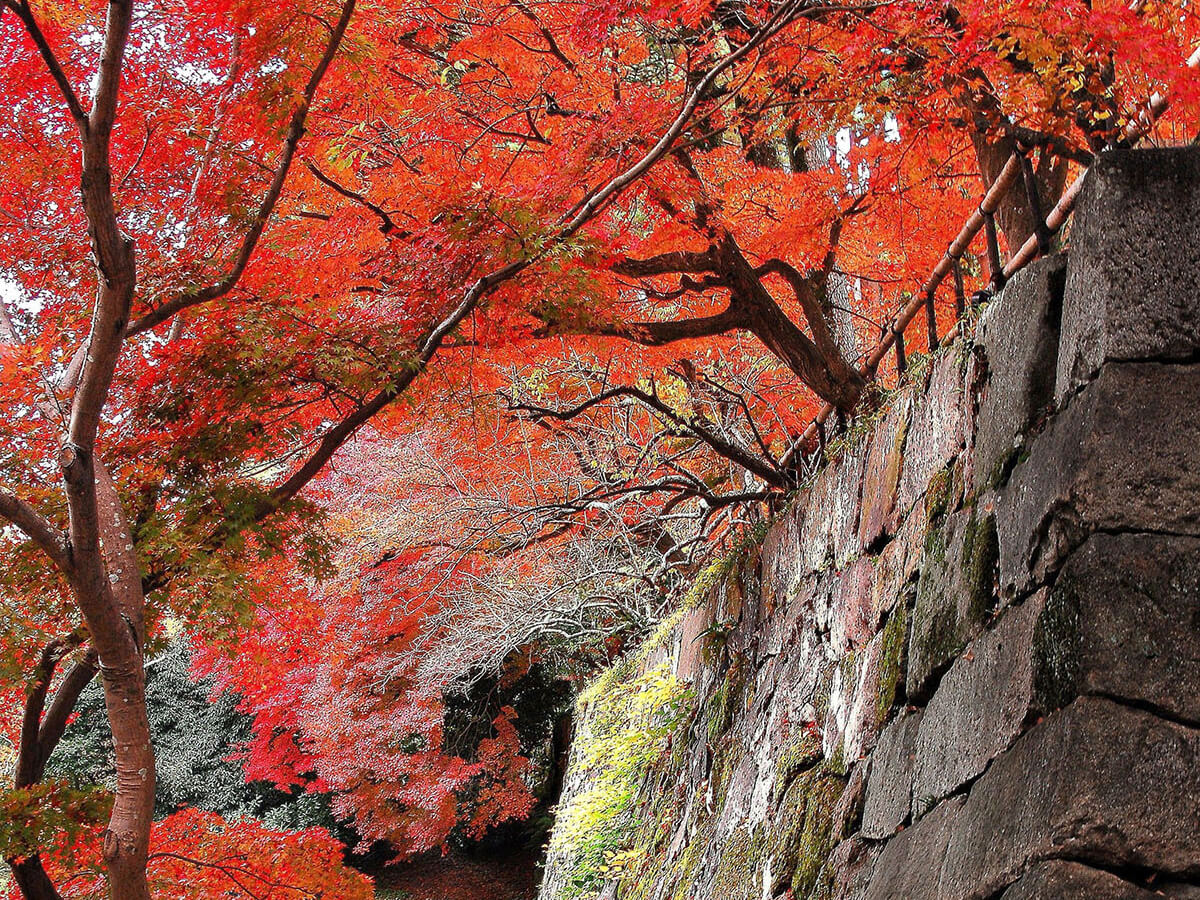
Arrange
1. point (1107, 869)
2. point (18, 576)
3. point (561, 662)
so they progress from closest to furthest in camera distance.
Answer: point (1107, 869)
point (18, 576)
point (561, 662)

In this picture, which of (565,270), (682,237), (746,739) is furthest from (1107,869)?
(682,237)

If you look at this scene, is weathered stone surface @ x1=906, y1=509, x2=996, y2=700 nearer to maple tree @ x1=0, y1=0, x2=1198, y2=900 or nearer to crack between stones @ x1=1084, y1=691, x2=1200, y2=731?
crack between stones @ x1=1084, y1=691, x2=1200, y2=731

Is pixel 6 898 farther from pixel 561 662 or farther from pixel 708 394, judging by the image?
pixel 561 662

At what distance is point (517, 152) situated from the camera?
741 cm

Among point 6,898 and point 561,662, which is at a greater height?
point 561,662

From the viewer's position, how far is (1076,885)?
188 cm

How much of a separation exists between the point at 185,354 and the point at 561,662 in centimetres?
1354

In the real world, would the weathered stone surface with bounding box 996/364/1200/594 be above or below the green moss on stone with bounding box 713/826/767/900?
above

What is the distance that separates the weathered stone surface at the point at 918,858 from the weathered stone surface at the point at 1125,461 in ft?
2.50

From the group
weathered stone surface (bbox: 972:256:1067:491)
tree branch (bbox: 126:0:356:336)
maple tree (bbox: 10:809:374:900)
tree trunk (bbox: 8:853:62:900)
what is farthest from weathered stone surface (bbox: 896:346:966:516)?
maple tree (bbox: 10:809:374:900)

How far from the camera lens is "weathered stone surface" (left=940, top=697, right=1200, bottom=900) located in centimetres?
189

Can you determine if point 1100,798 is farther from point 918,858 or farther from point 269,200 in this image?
point 269,200

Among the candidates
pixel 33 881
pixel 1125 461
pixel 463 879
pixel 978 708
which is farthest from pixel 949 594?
pixel 463 879

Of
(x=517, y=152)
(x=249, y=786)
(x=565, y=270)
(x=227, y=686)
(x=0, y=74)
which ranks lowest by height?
(x=249, y=786)
